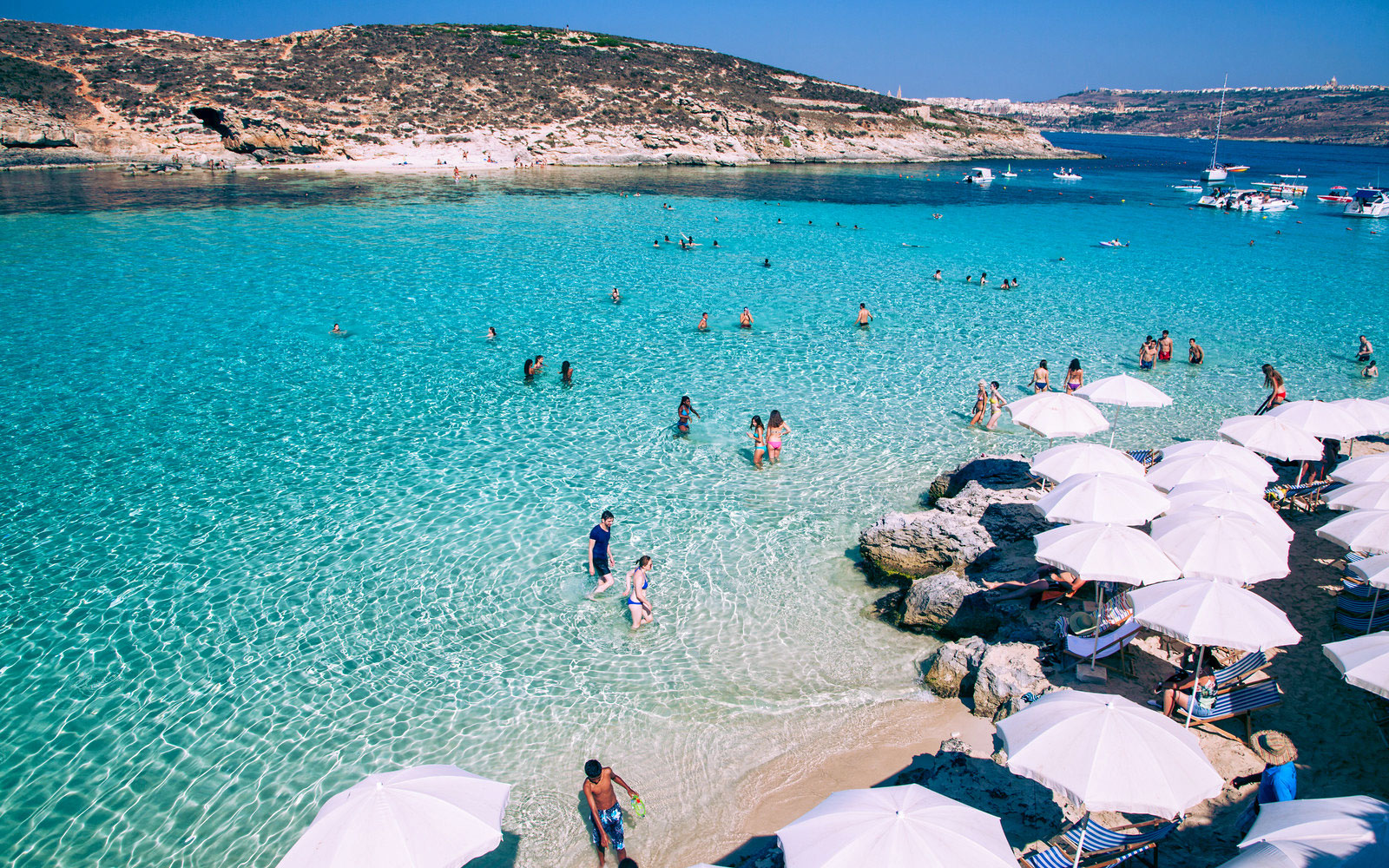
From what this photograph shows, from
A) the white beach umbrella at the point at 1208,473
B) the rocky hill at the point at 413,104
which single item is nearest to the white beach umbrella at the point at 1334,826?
the white beach umbrella at the point at 1208,473

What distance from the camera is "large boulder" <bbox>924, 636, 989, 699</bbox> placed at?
330 inches

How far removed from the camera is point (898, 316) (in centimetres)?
2512

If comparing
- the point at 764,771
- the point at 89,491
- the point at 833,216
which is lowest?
the point at 764,771

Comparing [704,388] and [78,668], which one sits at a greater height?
[704,388]

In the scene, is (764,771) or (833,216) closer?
(764,771)

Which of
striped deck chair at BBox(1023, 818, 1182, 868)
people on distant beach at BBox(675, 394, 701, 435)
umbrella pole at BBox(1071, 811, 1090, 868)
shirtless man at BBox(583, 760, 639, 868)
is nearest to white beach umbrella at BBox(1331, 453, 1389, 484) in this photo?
striped deck chair at BBox(1023, 818, 1182, 868)

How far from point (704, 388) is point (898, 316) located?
407 inches

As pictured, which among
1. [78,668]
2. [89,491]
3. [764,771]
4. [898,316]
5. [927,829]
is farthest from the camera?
[898,316]

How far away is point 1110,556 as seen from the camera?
8.01 metres

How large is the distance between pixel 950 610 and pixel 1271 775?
12.3ft

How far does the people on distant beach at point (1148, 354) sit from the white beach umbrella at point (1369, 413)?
7401mm

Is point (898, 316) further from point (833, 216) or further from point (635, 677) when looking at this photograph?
point (833, 216)

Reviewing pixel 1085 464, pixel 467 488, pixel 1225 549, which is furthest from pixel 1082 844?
pixel 467 488

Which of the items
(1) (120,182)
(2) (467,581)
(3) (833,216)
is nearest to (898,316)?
(2) (467,581)
